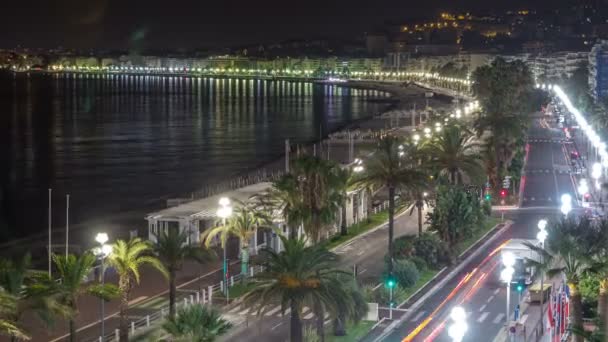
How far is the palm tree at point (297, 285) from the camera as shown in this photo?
54.4ft

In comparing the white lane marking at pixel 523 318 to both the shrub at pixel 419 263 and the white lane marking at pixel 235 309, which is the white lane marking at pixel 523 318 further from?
the white lane marking at pixel 235 309

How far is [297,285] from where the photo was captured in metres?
16.7

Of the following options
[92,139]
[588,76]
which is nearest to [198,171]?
[92,139]

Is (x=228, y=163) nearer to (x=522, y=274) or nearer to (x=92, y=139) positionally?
(x=92, y=139)

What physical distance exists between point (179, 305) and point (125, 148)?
1970 inches

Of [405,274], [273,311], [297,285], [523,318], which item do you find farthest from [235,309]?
[523,318]

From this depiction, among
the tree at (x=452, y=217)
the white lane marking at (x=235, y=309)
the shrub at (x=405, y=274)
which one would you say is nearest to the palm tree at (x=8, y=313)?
the white lane marking at (x=235, y=309)

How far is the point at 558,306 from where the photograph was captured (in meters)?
18.4

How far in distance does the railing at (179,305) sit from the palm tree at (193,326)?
91.5 inches

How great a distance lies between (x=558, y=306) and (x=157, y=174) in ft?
127

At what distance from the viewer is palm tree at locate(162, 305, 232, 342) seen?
46.3ft

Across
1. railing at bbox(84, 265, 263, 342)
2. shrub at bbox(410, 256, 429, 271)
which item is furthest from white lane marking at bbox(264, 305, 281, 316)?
→ shrub at bbox(410, 256, 429, 271)

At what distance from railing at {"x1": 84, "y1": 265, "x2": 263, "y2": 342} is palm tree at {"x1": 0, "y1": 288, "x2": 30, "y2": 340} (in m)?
3.35

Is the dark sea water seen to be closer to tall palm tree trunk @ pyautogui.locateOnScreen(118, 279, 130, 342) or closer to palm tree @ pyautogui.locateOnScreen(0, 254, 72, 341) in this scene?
tall palm tree trunk @ pyautogui.locateOnScreen(118, 279, 130, 342)
